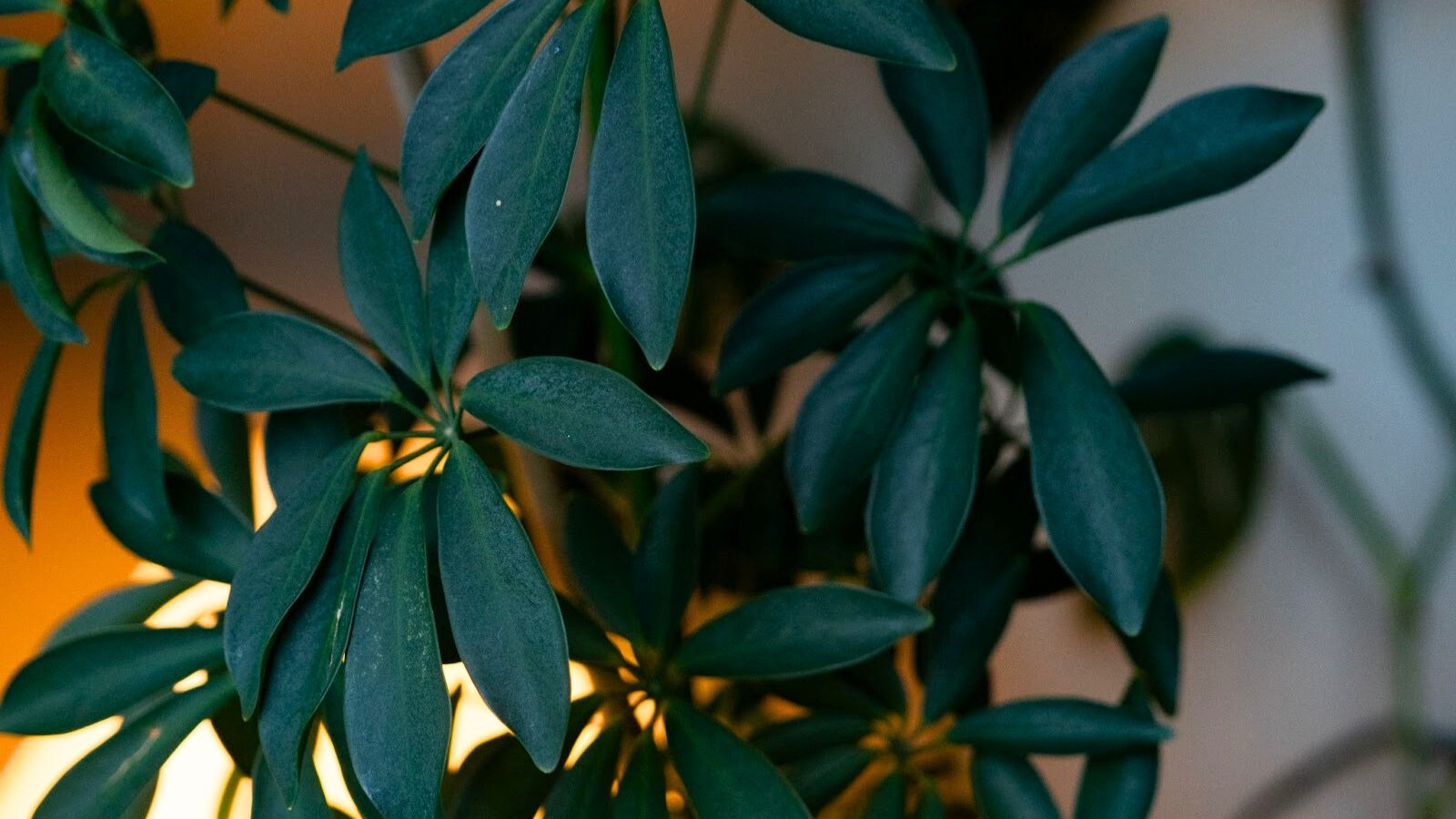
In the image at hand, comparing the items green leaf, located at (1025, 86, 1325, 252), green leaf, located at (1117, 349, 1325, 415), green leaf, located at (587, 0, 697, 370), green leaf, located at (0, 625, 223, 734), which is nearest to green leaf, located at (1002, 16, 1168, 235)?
green leaf, located at (1025, 86, 1325, 252)

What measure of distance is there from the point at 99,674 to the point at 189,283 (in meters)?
0.18

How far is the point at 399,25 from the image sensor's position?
40 cm

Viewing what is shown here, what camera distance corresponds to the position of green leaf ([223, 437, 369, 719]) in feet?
1.26

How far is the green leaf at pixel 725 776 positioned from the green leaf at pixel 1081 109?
0.93 ft

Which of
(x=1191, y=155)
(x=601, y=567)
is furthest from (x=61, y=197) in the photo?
(x=1191, y=155)

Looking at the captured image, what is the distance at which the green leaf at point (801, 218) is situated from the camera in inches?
20.5

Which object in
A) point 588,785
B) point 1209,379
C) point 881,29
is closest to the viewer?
point 881,29

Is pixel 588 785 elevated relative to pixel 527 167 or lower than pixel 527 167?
lower

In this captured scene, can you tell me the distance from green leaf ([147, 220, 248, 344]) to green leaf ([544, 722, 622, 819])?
0.26 meters

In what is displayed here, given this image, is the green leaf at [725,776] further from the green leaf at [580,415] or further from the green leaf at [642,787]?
the green leaf at [580,415]

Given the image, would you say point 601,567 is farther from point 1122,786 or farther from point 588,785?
point 1122,786

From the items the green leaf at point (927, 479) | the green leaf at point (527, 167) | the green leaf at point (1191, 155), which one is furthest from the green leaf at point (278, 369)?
the green leaf at point (1191, 155)

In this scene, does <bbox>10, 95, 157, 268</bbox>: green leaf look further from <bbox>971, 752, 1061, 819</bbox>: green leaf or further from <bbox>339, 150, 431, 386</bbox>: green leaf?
<bbox>971, 752, 1061, 819</bbox>: green leaf

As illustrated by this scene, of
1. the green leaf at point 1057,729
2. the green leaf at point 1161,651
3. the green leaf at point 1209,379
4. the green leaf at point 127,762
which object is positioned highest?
the green leaf at point 1209,379
